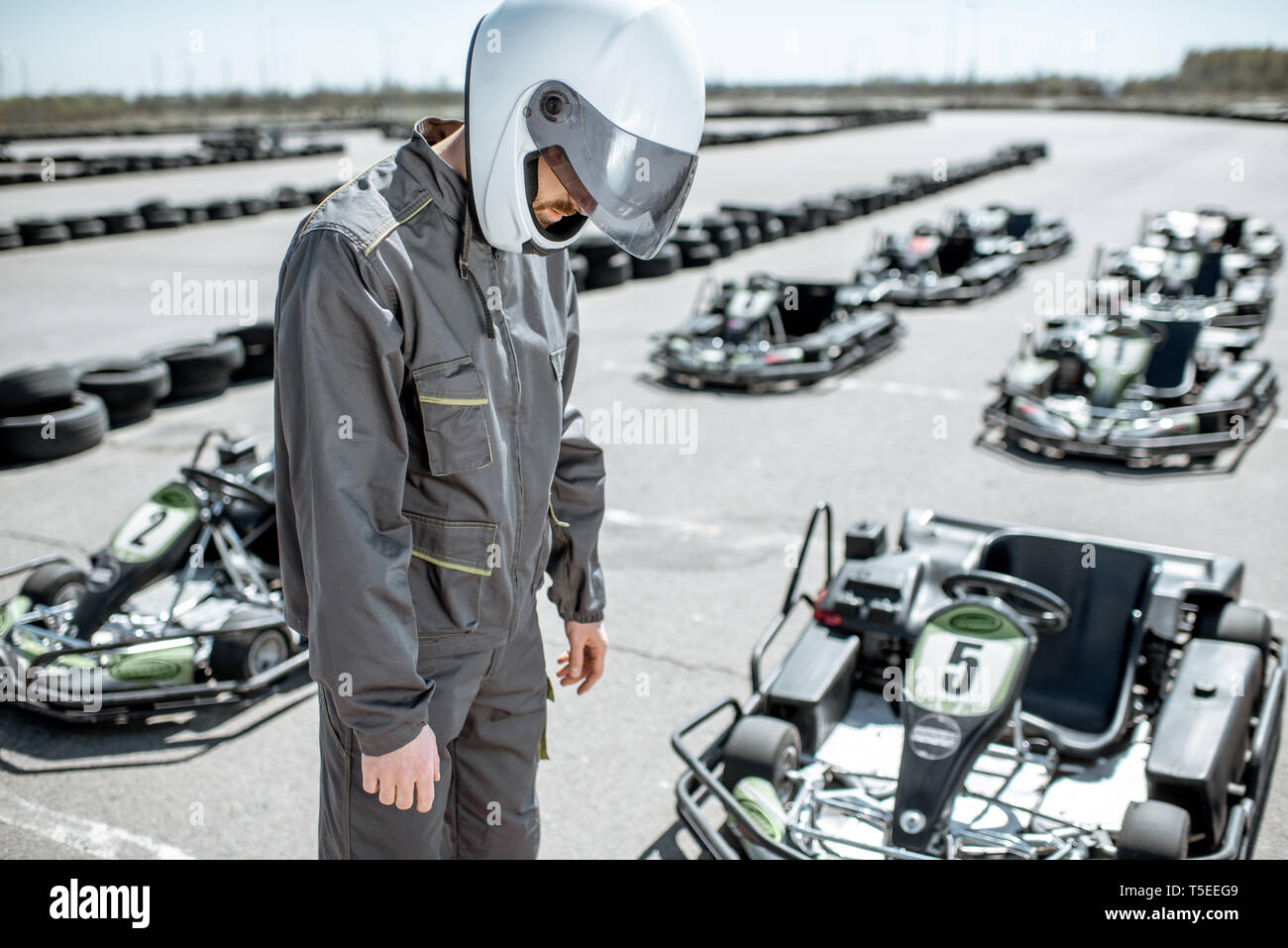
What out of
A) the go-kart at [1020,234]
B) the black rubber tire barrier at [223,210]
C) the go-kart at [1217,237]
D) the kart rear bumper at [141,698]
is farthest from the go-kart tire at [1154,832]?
the black rubber tire barrier at [223,210]

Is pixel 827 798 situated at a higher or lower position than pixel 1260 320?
lower

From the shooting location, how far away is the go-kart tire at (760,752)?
315 centimetres

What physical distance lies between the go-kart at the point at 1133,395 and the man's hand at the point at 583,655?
520 centimetres

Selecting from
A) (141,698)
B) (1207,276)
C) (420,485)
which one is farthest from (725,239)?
(420,485)

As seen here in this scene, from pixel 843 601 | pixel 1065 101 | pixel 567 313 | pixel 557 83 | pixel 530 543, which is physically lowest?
pixel 843 601

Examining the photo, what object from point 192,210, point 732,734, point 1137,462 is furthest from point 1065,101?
point 732,734

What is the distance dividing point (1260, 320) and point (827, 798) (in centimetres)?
912

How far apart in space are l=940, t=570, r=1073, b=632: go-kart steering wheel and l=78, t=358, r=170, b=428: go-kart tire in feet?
20.1

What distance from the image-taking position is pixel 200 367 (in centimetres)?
838

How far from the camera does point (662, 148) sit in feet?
5.88
